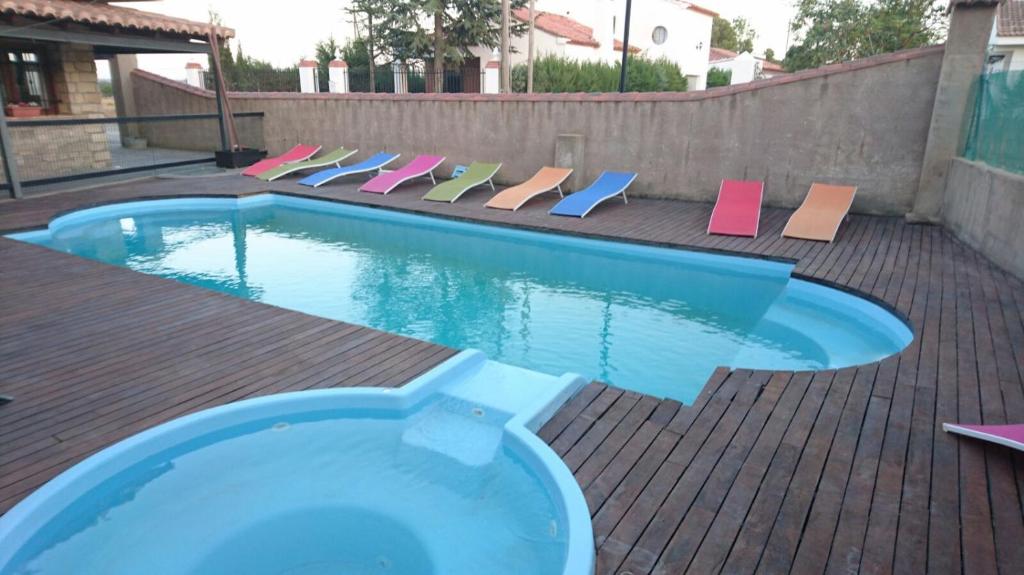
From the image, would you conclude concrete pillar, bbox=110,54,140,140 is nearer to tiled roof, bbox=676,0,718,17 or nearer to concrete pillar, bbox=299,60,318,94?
concrete pillar, bbox=299,60,318,94

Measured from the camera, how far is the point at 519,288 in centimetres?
672

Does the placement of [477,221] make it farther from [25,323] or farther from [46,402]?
[46,402]

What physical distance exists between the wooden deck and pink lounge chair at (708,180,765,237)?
1640mm

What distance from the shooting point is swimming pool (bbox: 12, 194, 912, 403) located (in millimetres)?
5109

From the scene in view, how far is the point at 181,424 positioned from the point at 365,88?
20239mm

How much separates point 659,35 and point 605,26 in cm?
423

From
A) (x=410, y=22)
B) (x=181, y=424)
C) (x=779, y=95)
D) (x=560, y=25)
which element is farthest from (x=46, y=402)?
(x=560, y=25)

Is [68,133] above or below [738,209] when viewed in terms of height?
above

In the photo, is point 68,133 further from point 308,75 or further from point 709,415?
point 709,415

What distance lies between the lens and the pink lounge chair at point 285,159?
1205cm

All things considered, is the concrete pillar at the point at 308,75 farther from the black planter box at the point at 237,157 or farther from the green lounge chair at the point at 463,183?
the green lounge chair at the point at 463,183

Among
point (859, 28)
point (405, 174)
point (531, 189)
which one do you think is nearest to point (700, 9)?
point (859, 28)

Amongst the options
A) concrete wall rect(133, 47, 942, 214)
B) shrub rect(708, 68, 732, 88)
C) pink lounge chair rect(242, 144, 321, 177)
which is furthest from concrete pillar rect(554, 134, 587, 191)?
shrub rect(708, 68, 732, 88)

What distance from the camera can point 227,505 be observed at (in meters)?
3.01
